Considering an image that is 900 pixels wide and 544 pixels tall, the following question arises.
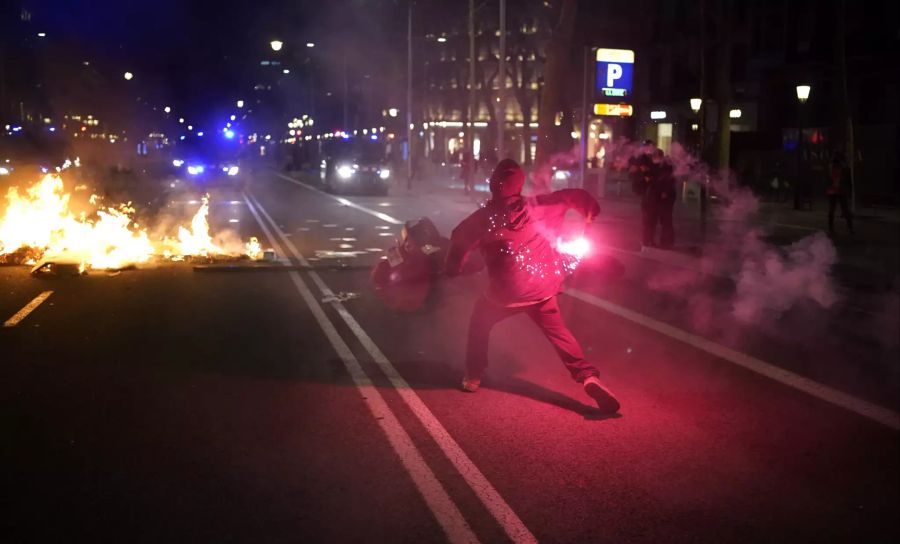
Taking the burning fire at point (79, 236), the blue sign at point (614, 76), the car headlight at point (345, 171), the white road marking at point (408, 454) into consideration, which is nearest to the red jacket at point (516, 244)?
the white road marking at point (408, 454)

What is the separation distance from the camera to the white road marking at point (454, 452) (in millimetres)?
4698

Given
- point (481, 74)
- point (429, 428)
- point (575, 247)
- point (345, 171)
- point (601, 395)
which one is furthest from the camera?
point (481, 74)

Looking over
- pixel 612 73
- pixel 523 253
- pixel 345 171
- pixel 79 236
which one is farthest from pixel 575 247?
pixel 345 171

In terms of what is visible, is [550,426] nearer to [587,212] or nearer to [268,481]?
[587,212]

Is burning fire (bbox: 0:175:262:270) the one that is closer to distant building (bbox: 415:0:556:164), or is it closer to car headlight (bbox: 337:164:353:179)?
distant building (bbox: 415:0:556:164)

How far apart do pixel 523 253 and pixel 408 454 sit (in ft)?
5.69

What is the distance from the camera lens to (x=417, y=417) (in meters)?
6.67

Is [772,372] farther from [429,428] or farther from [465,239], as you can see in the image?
[429,428]

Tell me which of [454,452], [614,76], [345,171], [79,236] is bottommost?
[454,452]

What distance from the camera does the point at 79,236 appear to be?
16375mm

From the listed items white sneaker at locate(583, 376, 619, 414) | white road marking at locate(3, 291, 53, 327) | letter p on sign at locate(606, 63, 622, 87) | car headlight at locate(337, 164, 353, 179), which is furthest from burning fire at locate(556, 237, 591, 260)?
car headlight at locate(337, 164, 353, 179)

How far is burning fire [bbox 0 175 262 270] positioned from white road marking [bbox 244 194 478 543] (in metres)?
7.04

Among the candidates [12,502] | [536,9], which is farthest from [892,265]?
[536,9]

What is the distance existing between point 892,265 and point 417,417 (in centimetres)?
1210
